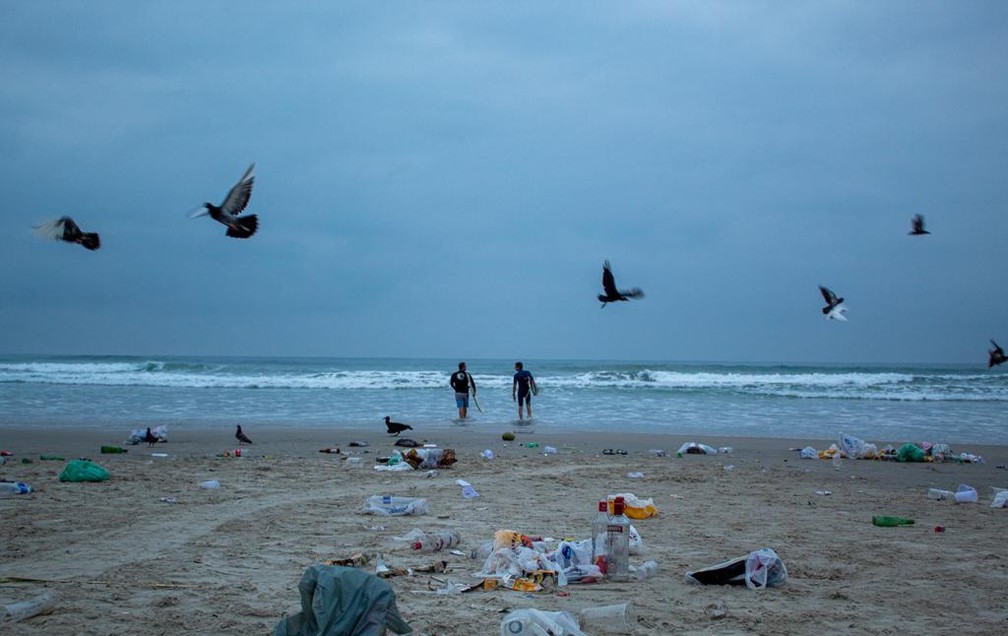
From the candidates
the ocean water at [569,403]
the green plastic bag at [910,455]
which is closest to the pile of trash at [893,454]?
the green plastic bag at [910,455]

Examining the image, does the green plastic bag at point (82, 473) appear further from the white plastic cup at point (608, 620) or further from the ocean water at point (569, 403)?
the ocean water at point (569, 403)

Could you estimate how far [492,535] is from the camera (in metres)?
6.75

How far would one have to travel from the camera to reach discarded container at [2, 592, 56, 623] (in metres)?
4.41

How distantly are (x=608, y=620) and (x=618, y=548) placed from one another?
1.15m

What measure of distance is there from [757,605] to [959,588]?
1515 millimetres

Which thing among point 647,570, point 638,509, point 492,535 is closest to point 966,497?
point 638,509

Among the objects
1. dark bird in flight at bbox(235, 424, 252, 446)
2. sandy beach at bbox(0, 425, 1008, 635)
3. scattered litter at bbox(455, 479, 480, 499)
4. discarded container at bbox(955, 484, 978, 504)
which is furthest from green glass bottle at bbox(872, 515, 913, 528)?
dark bird in flight at bbox(235, 424, 252, 446)

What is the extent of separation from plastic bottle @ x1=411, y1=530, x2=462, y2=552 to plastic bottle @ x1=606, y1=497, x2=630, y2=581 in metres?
1.32

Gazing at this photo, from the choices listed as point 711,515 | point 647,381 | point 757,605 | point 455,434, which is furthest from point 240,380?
point 757,605

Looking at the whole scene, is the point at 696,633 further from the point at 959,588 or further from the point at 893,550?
the point at 893,550

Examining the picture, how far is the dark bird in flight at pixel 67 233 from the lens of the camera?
387 inches

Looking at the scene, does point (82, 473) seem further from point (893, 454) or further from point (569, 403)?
point (569, 403)

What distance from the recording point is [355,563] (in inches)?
224

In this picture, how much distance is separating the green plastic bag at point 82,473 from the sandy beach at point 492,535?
0.16m
